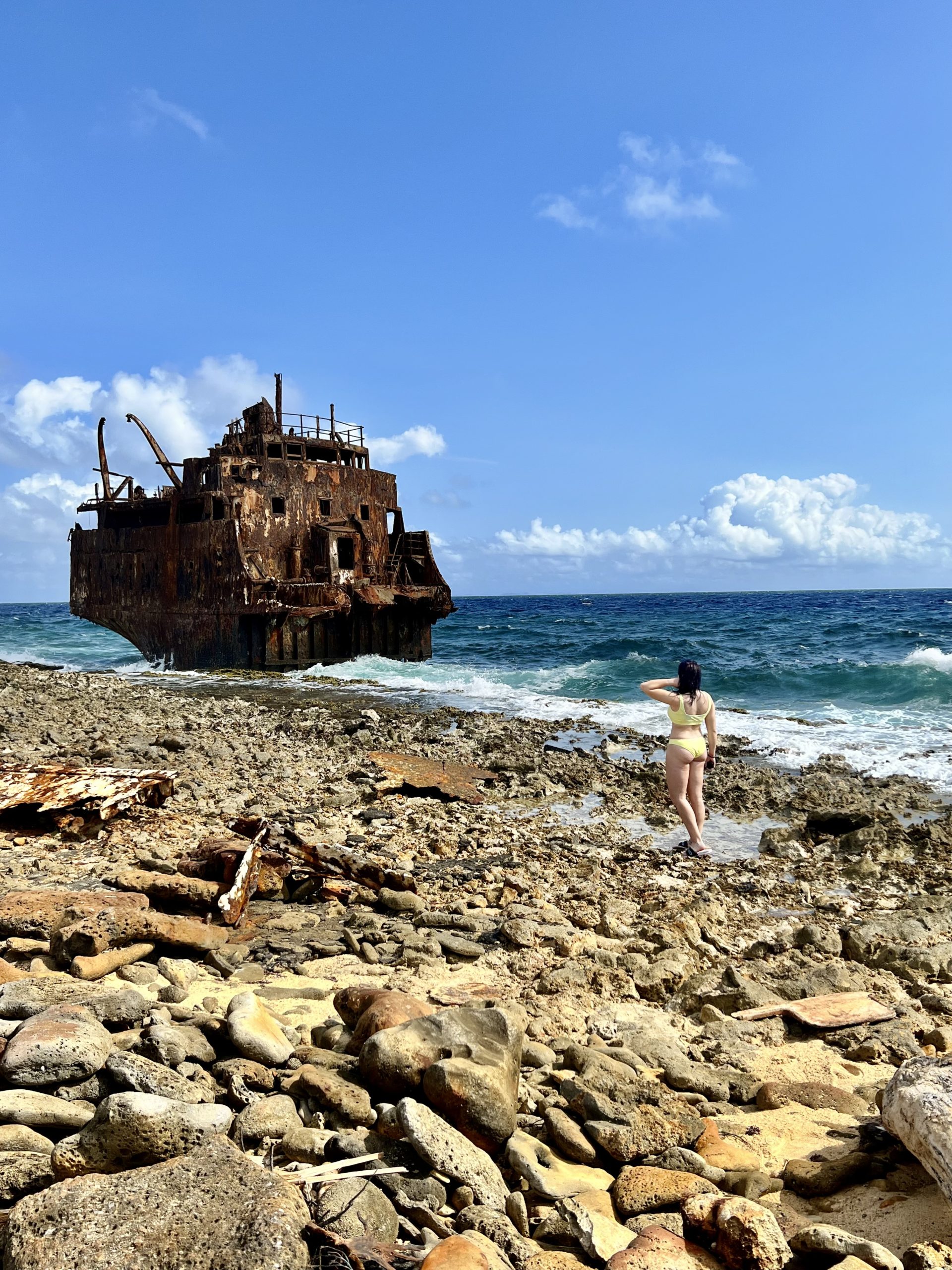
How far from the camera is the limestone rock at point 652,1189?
2477 mm

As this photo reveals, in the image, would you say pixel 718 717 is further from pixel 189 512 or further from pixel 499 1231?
pixel 189 512

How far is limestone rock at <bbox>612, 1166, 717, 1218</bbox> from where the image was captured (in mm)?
2477

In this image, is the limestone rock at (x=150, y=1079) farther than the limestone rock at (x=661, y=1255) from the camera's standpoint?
Yes

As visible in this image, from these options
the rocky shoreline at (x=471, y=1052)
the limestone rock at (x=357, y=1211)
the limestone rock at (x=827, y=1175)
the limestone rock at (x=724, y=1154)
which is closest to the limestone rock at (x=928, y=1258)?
the rocky shoreline at (x=471, y=1052)

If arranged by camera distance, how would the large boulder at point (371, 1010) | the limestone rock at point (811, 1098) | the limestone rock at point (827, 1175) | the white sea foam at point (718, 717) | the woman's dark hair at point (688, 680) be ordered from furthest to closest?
the white sea foam at point (718, 717) < the woman's dark hair at point (688, 680) < the limestone rock at point (811, 1098) < the large boulder at point (371, 1010) < the limestone rock at point (827, 1175)

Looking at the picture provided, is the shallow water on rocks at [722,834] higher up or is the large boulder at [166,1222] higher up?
the large boulder at [166,1222]

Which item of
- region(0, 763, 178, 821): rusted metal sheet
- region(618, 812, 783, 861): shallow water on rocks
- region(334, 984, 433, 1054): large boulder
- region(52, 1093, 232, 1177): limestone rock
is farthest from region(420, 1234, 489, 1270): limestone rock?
region(618, 812, 783, 861): shallow water on rocks

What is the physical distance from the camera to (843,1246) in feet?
7.18

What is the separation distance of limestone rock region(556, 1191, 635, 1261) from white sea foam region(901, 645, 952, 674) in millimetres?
21509

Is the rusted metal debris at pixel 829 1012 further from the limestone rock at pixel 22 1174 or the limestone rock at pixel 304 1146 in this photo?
the limestone rock at pixel 22 1174

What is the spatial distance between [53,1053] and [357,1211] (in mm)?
1069

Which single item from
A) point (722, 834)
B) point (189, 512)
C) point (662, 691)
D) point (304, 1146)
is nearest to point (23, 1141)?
point (304, 1146)

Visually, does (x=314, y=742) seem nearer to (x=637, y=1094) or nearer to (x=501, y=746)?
(x=501, y=746)

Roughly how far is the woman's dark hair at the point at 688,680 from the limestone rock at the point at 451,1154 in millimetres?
4996
